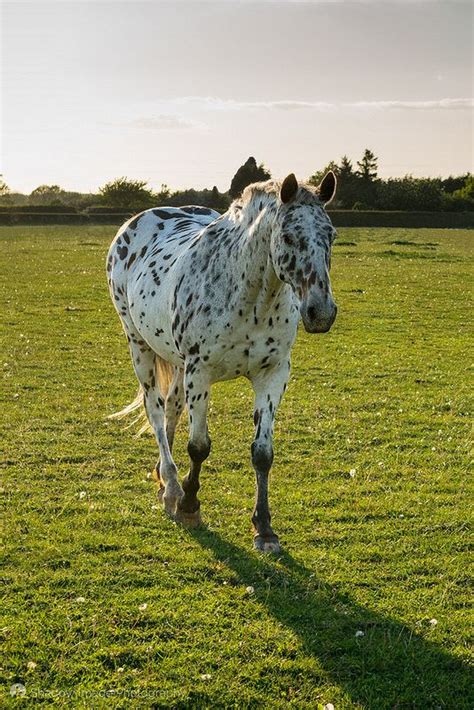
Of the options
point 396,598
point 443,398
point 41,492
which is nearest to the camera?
point 396,598

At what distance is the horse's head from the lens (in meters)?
4.79

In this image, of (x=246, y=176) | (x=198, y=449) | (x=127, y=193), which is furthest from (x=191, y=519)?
(x=127, y=193)

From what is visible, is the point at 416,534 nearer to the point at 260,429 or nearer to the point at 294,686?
the point at 260,429

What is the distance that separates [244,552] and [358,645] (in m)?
1.50

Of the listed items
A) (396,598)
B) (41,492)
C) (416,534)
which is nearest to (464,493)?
(416,534)

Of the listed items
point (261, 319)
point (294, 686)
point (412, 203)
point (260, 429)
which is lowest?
point (294, 686)

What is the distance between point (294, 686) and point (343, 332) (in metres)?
11.8

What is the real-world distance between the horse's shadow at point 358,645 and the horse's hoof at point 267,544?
18 centimetres

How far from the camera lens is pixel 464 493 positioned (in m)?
7.37

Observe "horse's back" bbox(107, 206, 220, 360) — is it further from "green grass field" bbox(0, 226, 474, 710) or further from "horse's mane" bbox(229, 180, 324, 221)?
"green grass field" bbox(0, 226, 474, 710)

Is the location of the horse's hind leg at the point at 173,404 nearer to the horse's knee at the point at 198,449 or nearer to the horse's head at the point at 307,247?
the horse's knee at the point at 198,449

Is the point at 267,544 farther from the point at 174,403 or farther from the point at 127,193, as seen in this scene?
the point at 127,193

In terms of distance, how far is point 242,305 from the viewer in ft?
19.4

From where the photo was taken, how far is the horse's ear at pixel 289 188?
199 inches
